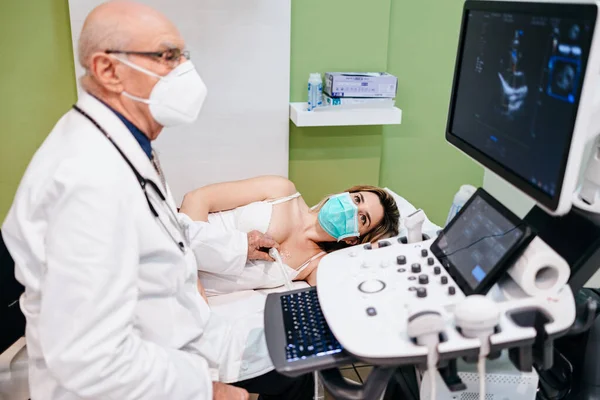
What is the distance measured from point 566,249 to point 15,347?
144 centimetres

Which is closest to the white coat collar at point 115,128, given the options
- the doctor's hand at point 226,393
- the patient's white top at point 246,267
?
the doctor's hand at point 226,393

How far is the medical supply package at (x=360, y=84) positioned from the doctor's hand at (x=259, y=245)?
28.9 inches

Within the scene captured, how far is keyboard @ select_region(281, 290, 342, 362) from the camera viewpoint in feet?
3.44

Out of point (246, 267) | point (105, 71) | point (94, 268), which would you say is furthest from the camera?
point (246, 267)

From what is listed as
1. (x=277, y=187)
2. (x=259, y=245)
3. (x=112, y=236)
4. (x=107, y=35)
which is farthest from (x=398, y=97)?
(x=112, y=236)

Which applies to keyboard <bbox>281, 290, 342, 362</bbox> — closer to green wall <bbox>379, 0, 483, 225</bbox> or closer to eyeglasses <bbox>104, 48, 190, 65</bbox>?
eyeglasses <bbox>104, 48, 190, 65</bbox>

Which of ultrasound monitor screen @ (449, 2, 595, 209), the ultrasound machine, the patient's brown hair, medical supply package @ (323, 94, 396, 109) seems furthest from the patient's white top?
ultrasound monitor screen @ (449, 2, 595, 209)

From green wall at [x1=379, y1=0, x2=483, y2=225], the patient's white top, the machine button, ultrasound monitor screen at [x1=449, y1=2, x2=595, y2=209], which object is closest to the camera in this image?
ultrasound monitor screen at [x1=449, y1=2, x2=595, y2=209]

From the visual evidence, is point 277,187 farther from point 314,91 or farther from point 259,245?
point 314,91

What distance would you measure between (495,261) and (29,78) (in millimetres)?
1975

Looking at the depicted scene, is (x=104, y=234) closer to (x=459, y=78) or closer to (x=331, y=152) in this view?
(x=459, y=78)

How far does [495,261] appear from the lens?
1062 millimetres

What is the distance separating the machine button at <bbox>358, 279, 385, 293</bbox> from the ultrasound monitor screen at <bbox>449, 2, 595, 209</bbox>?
344 mm

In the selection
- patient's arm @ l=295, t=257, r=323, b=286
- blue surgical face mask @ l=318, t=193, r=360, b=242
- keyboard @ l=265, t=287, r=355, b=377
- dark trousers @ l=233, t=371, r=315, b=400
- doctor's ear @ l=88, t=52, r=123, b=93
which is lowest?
dark trousers @ l=233, t=371, r=315, b=400
